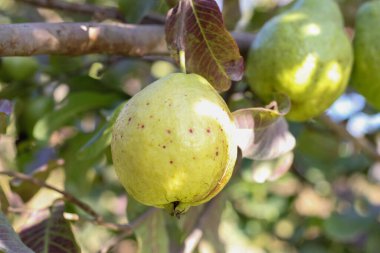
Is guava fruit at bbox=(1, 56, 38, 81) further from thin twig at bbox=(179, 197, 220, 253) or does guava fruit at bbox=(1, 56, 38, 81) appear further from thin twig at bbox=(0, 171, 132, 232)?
thin twig at bbox=(179, 197, 220, 253)

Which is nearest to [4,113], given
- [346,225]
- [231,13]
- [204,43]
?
[204,43]

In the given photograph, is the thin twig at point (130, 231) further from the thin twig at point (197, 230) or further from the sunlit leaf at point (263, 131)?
the sunlit leaf at point (263, 131)

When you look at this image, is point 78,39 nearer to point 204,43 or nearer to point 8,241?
point 204,43

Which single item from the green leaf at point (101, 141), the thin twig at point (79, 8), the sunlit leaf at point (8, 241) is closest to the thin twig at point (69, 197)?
the green leaf at point (101, 141)

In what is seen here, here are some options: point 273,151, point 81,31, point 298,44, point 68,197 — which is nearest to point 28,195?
point 68,197

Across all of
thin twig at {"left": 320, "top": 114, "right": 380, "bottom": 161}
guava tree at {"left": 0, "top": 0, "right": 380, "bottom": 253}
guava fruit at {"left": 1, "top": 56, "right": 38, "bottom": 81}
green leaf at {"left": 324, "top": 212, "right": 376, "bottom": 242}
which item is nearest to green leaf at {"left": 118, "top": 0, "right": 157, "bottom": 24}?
guava tree at {"left": 0, "top": 0, "right": 380, "bottom": 253}

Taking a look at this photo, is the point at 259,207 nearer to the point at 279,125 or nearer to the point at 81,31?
the point at 279,125
